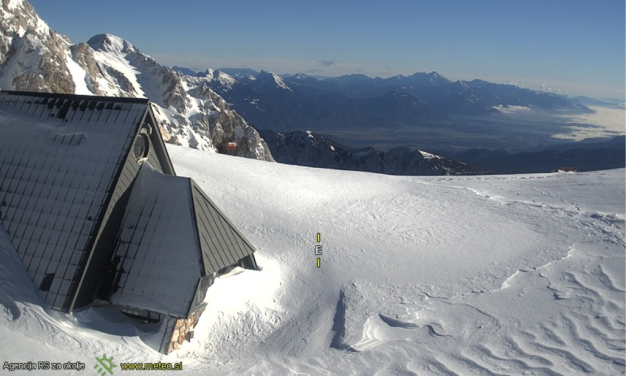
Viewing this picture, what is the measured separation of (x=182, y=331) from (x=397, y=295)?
240 inches

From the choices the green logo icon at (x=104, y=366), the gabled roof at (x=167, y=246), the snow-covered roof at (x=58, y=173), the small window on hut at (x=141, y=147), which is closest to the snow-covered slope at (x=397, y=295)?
the green logo icon at (x=104, y=366)

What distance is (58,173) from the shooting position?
12.1m

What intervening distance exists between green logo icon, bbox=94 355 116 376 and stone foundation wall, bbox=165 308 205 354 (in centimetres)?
137

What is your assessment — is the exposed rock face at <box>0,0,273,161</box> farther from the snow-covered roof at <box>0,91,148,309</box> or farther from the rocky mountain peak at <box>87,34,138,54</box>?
the snow-covered roof at <box>0,91,148,309</box>

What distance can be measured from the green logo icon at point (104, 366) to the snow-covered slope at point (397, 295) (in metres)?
0.18

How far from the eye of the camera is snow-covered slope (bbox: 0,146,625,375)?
33.2 feet

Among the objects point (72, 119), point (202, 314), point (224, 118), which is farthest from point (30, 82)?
point (202, 314)

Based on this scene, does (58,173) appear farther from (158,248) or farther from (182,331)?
(182,331)

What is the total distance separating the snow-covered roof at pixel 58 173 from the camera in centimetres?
1094

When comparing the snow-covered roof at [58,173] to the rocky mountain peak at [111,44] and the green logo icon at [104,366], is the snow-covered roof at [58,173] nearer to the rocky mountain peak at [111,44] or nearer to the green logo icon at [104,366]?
the green logo icon at [104,366]

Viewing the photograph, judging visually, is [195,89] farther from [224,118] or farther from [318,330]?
[318,330]

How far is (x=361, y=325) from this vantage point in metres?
12.1

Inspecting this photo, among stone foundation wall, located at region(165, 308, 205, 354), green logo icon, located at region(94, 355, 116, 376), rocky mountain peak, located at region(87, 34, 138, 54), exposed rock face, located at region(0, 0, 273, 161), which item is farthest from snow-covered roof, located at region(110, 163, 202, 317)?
rocky mountain peak, located at region(87, 34, 138, 54)

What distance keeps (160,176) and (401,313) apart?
7.55 metres
